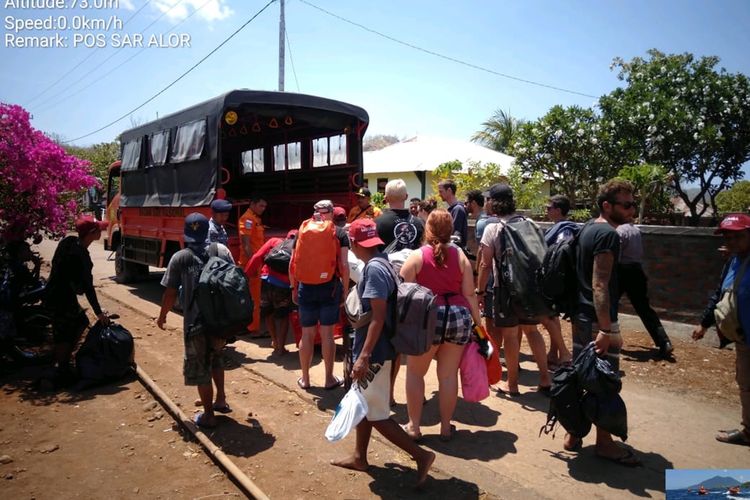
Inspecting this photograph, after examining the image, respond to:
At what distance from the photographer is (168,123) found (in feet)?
29.4

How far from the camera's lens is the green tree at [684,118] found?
1516cm

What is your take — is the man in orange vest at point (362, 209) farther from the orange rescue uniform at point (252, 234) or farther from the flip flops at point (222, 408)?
the flip flops at point (222, 408)

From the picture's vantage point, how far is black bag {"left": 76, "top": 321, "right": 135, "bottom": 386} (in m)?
5.22

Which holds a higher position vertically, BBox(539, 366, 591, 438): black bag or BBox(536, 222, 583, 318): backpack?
BBox(536, 222, 583, 318): backpack

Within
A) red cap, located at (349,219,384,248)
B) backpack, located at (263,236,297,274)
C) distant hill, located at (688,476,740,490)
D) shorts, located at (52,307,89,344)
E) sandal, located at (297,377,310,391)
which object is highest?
red cap, located at (349,219,384,248)

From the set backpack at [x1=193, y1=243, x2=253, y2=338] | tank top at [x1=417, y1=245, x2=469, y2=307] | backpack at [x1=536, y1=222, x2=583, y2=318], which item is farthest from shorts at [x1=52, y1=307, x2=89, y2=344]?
backpack at [x1=536, y1=222, x2=583, y2=318]

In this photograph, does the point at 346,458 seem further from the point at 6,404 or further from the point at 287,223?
the point at 287,223

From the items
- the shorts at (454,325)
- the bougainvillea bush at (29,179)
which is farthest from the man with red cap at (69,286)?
the shorts at (454,325)

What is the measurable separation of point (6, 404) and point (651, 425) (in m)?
5.79

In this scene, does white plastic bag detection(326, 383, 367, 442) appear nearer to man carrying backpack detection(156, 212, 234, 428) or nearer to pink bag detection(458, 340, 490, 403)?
pink bag detection(458, 340, 490, 403)

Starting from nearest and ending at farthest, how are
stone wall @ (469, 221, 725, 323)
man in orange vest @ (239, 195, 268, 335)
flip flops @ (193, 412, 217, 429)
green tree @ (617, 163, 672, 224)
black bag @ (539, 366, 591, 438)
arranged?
1. black bag @ (539, 366, 591, 438)
2. flip flops @ (193, 412, 217, 429)
3. stone wall @ (469, 221, 725, 323)
4. man in orange vest @ (239, 195, 268, 335)
5. green tree @ (617, 163, 672, 224)

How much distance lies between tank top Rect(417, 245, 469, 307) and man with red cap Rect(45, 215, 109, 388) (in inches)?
131

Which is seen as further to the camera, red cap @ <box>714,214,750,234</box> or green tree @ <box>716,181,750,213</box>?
green tree @ <box>716,181,750,213</box>

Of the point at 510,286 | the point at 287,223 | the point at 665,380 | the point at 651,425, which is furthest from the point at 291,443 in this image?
the point at 287,223
